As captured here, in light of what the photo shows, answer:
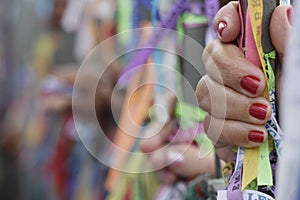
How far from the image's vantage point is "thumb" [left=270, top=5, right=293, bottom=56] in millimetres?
598

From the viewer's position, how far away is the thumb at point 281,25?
0.60 m

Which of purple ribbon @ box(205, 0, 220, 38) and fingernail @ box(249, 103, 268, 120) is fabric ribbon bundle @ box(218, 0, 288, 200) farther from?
purple ribbon @ box(205, 0, 220, 38)

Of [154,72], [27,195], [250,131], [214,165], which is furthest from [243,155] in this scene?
[27,195]

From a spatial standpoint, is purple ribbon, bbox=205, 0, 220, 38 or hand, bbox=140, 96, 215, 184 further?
hand, bbox=140, 96, 215, 184

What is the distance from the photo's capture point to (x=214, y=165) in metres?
0.87

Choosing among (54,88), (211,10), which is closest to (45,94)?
(54,88)

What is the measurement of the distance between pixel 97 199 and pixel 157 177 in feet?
1.89

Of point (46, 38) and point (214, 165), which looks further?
point (46, 38)

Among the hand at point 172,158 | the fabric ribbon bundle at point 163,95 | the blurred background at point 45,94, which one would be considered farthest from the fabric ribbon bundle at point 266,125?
the blurred background at point 45,94

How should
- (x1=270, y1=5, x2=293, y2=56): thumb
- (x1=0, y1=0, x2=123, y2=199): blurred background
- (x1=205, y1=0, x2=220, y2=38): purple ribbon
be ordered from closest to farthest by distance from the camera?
(x1=270, y1=5, x2=293, y2=56): thumb
(x1=205, y1=0, x2=220, y2=38): purple ribbon
(x1=0, y1=0, x2=123, y2=199): blurred background

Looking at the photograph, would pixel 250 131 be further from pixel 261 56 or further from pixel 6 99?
pixel 6 99

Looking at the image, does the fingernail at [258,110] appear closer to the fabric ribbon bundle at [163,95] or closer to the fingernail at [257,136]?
the fingernail at [257,136]

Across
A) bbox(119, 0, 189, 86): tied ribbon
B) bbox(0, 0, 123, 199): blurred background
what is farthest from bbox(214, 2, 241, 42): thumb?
bbox(0, 0, 123, 199): blurred background

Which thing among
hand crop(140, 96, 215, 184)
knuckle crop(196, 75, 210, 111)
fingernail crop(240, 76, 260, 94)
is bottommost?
hand crop(140, 96, 215, 184)
